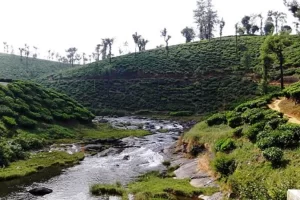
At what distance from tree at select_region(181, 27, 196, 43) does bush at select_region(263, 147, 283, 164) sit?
551 ft

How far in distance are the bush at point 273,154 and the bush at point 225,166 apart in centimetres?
368

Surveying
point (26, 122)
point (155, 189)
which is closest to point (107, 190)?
point (155, 189)

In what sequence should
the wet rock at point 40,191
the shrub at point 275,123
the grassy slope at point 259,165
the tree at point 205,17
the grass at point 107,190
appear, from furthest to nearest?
1. the tree at point 205,17
2. the shrub at point 275,123
3. the grass at point 107,190
4. the wet rock at point 40,191
5. the grassy slope at point 259,165

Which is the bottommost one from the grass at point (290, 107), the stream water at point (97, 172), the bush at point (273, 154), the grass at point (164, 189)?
the stream water at point (97, 172)

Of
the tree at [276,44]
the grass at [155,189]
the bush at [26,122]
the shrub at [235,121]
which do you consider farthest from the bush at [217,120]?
the bush at [26,122]

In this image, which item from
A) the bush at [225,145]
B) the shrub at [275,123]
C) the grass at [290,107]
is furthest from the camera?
the grass at [290,107]

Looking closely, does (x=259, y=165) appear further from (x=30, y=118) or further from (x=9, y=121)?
(x=30, y=118)

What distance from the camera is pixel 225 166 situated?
102 feet

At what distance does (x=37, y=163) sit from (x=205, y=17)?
472ft

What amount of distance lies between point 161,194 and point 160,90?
89432 millimetres

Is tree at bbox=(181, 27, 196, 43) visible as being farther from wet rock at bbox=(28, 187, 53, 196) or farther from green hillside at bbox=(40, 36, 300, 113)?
wet rock at bbox=(28, 187, 53, 196)

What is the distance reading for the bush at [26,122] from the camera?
61344mm

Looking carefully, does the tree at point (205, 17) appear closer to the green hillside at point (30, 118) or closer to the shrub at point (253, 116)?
the green hillside at point (30, 118)

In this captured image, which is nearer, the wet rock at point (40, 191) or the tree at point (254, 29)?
the wet rock at point (40, 191)
